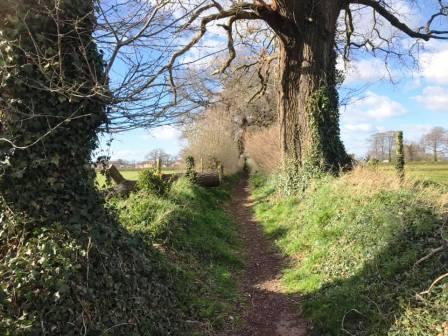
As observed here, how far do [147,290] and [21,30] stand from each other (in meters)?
3.45

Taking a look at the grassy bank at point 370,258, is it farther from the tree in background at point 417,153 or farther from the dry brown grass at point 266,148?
the tree in background at point 417,153

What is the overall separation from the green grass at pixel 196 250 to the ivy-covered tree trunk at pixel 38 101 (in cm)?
243

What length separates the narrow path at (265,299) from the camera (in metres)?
6.21

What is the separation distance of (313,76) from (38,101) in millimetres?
10415

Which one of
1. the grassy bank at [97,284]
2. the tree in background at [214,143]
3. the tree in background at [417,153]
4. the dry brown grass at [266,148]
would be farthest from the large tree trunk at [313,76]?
the tree in background at [417,153]

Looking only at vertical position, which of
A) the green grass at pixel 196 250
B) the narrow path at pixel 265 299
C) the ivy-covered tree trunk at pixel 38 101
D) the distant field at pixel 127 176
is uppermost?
the ivy-covered tree trunk at pixel 38 101

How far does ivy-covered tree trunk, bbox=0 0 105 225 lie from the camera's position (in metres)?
4.71

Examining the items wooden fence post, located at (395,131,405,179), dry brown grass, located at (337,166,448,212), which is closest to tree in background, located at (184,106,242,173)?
wooden fence post, located at (395,131,405,179)

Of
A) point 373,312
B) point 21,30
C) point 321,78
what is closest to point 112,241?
point 21,30

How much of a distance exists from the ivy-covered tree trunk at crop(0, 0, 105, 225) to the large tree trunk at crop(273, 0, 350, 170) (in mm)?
9712

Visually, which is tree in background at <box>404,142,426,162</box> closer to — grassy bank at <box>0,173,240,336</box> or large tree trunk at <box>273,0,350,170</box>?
large tree trunk at <box>273,0,350,170</box>

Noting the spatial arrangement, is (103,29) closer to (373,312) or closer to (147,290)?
(147,290)

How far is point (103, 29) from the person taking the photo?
4828 mm

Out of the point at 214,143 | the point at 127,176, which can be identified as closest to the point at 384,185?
the point at 127,176
